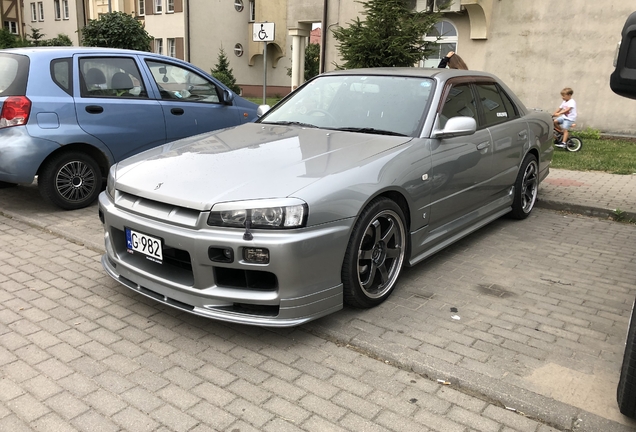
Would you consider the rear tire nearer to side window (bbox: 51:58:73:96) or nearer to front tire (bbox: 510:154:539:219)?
front tire (bbox: 510:154:539:219)

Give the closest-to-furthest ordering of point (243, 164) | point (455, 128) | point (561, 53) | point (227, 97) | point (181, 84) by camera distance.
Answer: point (243, 164)
point (455, 128)
point (181, 84)
point (227, 97)
point (561, 53)

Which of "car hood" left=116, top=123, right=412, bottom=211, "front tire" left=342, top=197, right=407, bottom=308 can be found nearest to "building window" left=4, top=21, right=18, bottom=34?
"car hood" left=116, top=123, right=412, bottom=211

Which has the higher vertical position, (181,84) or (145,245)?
(181,84)

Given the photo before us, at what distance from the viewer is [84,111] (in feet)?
18.7

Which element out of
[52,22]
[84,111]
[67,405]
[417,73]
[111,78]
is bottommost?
[67,405]

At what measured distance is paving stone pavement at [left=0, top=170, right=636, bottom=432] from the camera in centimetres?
253

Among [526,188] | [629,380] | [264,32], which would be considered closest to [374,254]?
[629,380]

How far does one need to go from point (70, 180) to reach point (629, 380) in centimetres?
541

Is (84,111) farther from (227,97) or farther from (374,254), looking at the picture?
(374,254)

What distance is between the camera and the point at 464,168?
442cm

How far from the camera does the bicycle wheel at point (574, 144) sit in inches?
439

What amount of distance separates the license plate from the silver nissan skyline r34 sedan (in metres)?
0.01

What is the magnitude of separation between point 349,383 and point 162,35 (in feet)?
109

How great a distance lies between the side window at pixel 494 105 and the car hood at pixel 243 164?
5.05 ft
